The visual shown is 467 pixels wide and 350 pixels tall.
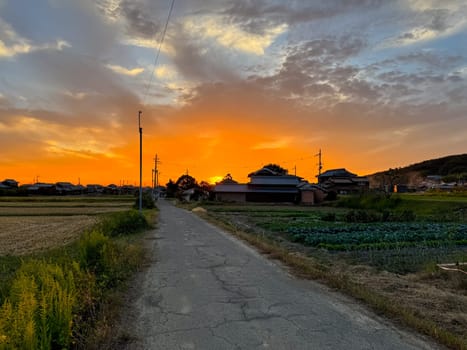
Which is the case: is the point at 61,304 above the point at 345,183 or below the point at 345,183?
below

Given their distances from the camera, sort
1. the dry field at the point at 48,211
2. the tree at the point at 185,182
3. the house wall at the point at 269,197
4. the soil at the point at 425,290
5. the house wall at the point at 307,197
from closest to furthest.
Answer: the soil at the point at 425,290, the dry field at the point at 48,211, the house wall at the point at 307,197, the house wall at the point at 269,197, the tree at the point at 185,182

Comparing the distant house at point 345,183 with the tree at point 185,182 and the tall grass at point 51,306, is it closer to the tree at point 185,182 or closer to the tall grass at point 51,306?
the tree at point 185,182

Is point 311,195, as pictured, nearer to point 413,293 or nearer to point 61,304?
point 413,293

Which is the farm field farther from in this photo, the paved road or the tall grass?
the tall grass

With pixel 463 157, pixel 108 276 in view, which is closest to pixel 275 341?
pixel 108 276

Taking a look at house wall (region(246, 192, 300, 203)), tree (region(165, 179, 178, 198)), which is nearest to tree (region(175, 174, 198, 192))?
tree (region(165, 179, 178, 198))

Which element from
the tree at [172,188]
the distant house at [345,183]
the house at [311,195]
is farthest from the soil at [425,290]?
the tree at [172,188]

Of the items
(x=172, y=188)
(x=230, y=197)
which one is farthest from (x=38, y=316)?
(x=172, y=188)

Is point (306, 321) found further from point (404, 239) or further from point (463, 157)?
point (463, 157)

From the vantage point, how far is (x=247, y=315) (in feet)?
18.9

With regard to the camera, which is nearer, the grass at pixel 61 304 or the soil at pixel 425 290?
the grass at pixel 61 304

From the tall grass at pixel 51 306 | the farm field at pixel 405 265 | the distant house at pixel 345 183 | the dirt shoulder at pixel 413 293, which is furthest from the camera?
the distant house at pixel 345 183

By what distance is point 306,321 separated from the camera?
18.0 feet

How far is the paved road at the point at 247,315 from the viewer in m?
4.71
